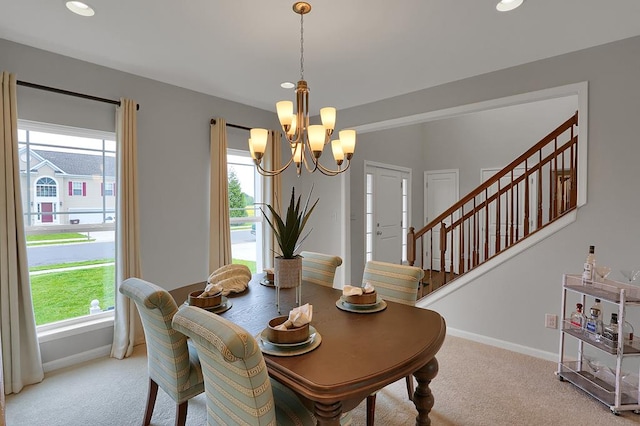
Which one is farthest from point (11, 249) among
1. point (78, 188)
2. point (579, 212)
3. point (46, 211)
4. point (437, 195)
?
point (437, 195)

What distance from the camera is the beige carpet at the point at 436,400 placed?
6.91 feet

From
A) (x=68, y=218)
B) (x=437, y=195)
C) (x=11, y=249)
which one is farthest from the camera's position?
(x=437, y=195)

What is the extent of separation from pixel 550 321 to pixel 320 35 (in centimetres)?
308

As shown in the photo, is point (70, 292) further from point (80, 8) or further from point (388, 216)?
point (388, 216)

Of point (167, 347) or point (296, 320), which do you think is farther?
point (167, 347)

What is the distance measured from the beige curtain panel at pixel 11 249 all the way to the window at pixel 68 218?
0.20 m

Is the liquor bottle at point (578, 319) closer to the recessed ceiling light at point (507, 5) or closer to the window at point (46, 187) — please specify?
the recessed ceiling light at point (507, 5)

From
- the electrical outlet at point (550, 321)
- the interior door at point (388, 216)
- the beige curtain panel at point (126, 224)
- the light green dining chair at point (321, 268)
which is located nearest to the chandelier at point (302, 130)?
the light green dining chair at point (321, 268)

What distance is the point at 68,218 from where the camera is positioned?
9.40 ft

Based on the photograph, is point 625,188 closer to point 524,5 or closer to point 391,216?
point 524,5

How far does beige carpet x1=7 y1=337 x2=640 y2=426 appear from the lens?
6.91 ft

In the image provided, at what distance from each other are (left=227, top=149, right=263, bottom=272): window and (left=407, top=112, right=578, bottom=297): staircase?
6.55ft

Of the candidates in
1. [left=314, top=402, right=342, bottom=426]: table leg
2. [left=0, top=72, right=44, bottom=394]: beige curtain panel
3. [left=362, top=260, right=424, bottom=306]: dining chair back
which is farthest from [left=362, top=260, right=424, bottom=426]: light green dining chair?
[left=0, top=72, right=44, bottom=394]: beige curtain panel

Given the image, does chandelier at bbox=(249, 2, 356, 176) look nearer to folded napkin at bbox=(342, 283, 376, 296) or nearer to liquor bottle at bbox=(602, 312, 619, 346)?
folded napkin at bbox=(342, 283, 376, 296)
